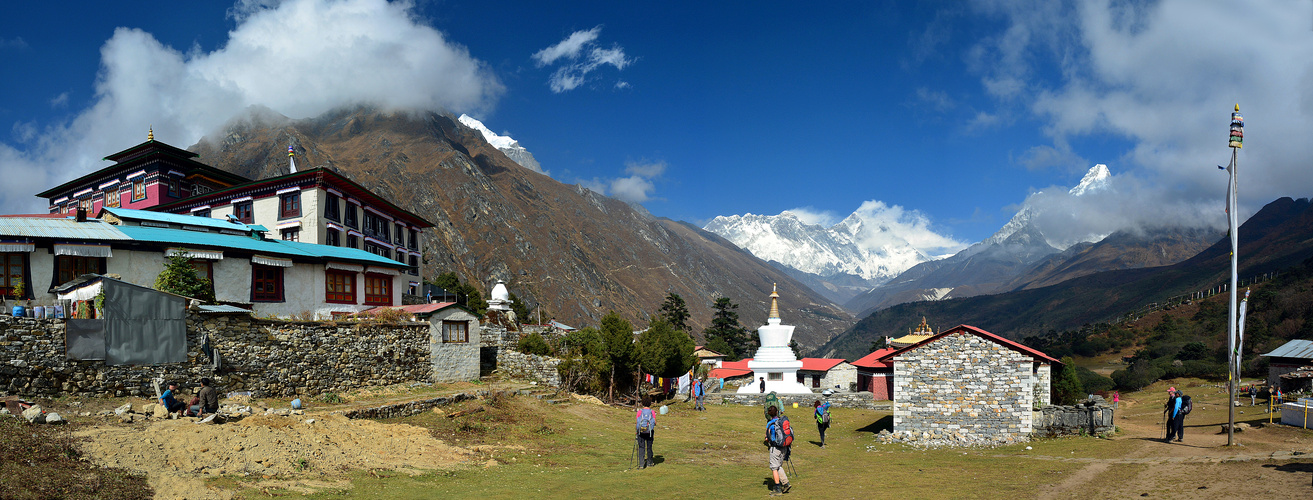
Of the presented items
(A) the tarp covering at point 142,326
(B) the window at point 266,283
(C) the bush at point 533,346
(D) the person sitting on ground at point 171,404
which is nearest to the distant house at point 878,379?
(C) the bush at point 533,346

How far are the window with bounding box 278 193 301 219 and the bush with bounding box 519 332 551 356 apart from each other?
19446mm

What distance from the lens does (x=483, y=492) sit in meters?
13.6

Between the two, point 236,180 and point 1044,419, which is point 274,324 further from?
point 236,180

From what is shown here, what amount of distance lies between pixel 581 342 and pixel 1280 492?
2899cm

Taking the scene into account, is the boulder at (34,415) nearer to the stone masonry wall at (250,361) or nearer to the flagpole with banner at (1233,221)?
the stone masonry wall at (250,361)

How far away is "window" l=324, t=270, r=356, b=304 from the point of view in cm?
3219

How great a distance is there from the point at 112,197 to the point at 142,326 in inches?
1696

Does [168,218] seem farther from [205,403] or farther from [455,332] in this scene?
[205,403]

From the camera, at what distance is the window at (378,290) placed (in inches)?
1398

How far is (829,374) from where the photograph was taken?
173ft

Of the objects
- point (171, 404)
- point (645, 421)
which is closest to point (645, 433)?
point (645, 421)

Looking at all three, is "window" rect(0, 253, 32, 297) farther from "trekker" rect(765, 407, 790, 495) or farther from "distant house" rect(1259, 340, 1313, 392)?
"distant house" rect(1259, 340, 1313, 392)

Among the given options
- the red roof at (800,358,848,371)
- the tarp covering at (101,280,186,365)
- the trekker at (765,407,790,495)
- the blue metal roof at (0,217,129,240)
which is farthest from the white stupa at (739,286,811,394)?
the blue metal roof at (0,217,129,240)

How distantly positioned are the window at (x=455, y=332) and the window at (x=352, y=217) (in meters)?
21.1
